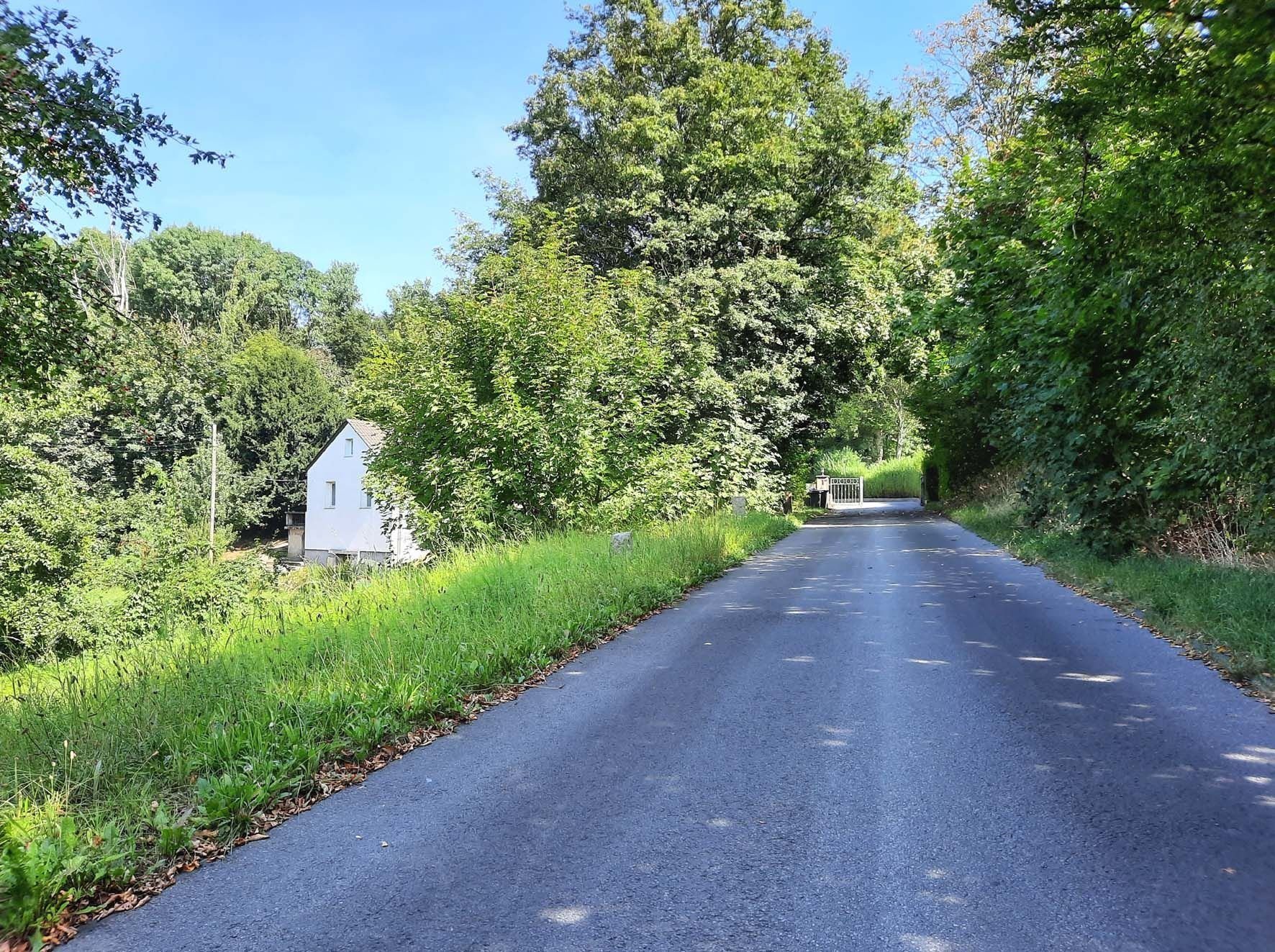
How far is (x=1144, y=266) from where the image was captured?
6824 millimetres

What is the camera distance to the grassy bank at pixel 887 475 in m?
50.2

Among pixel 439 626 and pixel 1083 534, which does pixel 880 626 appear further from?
pixel 1083 534

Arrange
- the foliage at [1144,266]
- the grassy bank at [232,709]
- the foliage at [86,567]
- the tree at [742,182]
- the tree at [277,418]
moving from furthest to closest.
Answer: the tree at [277,418]
the tree at [742,182]
the foliage at [86,567]
the foliage at [1144,266]
the grassy bank at [232,709]

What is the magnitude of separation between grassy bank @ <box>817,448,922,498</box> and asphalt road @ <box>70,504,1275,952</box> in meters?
44.0

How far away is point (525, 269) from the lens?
14.2 metres

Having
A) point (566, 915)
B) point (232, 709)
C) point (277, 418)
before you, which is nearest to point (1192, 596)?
point (566, 915)

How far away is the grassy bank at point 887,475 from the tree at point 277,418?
29.9 metres

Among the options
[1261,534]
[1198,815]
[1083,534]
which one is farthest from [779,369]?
[1198,815]

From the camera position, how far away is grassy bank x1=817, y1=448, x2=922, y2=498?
165 ft

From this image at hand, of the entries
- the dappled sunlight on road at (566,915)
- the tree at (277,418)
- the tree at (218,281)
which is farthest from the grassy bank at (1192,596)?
the tree at (218,281)

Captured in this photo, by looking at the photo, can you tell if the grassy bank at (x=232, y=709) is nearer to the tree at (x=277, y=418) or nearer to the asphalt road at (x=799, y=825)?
the asphalt road at (x=799, y=825)

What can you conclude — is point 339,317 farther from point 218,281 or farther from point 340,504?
point 340,504

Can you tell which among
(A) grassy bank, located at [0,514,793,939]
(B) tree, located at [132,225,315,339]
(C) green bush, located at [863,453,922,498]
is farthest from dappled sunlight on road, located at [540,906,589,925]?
(B) tree, located at [132,225,315,339]

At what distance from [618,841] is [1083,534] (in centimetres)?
1052
